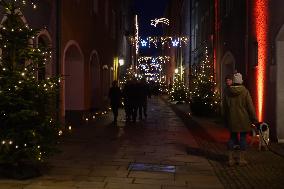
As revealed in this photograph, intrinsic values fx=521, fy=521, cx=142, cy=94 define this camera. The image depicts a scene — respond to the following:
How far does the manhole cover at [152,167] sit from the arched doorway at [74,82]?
11.3 m

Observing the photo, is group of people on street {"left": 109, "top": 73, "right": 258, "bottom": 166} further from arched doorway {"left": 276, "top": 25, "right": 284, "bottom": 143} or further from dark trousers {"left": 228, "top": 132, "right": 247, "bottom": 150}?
arched doorway {"left": 276, "top": 25, "right": 284, "bottom": 143}

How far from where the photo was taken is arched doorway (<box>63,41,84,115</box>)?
2078 cm

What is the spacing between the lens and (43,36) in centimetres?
1510

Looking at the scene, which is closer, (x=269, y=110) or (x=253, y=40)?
(x=269, y=110)

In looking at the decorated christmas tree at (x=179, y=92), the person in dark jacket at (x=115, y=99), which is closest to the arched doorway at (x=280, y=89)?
the person in dark jacket at (x=115, y=99)

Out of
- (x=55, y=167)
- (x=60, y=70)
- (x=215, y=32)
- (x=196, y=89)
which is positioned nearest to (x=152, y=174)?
(x=55, y=167)

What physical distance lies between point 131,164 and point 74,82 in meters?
11.7

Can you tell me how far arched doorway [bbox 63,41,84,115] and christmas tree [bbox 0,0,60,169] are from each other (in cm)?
1226

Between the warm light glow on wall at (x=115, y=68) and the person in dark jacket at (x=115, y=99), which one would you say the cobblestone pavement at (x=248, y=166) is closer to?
the person in dark jacket at (x=115, y=99)

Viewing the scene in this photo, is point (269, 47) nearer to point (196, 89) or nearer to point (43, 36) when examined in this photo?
point (43, 36)

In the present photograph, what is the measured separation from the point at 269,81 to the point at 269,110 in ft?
2.47

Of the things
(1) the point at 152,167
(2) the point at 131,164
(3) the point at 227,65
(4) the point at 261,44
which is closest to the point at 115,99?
(3) the point at 227,65

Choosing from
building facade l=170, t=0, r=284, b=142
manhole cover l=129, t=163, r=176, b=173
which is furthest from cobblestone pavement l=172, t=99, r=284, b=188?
building facade l=170, t=0, r=284, b=142

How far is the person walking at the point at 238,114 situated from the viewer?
9.63m
